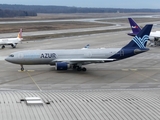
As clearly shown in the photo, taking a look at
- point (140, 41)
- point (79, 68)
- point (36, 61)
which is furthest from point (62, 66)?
point (140, 41)

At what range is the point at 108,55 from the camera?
52125mm

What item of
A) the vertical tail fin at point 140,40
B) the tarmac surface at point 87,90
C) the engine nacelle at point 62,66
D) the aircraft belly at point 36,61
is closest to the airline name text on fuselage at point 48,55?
the aircraft belly at point 36,61

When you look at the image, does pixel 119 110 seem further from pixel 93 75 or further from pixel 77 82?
pixel 93 75

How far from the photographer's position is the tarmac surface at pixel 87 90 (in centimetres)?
2255

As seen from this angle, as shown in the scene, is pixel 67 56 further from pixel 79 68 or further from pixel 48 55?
pixel 48 55

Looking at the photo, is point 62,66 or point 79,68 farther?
point 79,68

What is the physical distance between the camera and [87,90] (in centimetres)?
3725

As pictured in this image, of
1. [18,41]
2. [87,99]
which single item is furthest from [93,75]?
[18,41]

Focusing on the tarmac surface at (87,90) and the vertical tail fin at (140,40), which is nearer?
the tarmac surface at (87,90)

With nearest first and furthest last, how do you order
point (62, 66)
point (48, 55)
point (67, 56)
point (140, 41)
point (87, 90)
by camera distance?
point (87, 90), point (62, 66), point (48, 55), point (67, 56), point (140, 41)

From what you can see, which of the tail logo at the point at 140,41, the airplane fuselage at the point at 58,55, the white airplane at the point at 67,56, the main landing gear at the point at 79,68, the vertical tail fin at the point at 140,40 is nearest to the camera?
the white airplane at the point at 67,56

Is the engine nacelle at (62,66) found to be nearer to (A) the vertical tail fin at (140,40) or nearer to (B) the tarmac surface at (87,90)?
(B) the tarmac surface at (87,90)

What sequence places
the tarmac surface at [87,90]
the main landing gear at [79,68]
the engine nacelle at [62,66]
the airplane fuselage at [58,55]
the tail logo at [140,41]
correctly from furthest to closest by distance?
the tail logo at [140,41], the main landing gear at [79,68], the airplane fuselage at [58,55], the engine nacelle at [62,66], the tarmac surface at [87,90]

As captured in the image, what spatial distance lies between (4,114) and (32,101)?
295 centimetres
